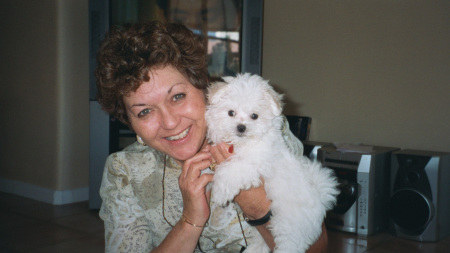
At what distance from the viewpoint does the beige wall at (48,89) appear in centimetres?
383

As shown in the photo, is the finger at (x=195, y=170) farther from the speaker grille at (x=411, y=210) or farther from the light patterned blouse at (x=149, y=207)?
the speaker grille at (x=411, y=210)

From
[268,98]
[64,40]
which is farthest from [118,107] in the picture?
[64,40]

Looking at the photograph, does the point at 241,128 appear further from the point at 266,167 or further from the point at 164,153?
the point at 164,153

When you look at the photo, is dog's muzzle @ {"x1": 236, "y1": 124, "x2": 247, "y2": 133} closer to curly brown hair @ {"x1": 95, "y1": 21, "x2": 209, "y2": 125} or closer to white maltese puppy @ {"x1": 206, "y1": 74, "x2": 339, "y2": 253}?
white maltese puppy @ {"x1": 206, "y1": 74, "x2": 339, "y2": 253}

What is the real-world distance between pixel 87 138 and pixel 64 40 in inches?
41.3

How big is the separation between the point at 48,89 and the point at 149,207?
297 centimetres

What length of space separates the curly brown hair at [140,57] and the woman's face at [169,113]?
3 cm

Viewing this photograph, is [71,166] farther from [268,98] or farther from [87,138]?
[268,98]

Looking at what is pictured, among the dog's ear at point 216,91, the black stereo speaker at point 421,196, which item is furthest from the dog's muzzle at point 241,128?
the black stereo speaker at point 421,196

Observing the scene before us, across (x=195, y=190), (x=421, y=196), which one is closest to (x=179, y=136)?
(x=195, y=190)

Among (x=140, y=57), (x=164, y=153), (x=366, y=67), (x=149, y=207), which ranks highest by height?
(x=366, y=67)

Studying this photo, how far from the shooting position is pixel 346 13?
3631mm

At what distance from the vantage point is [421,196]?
2871 millimetres

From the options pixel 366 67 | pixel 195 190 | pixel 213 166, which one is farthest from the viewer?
pixel 366 67
